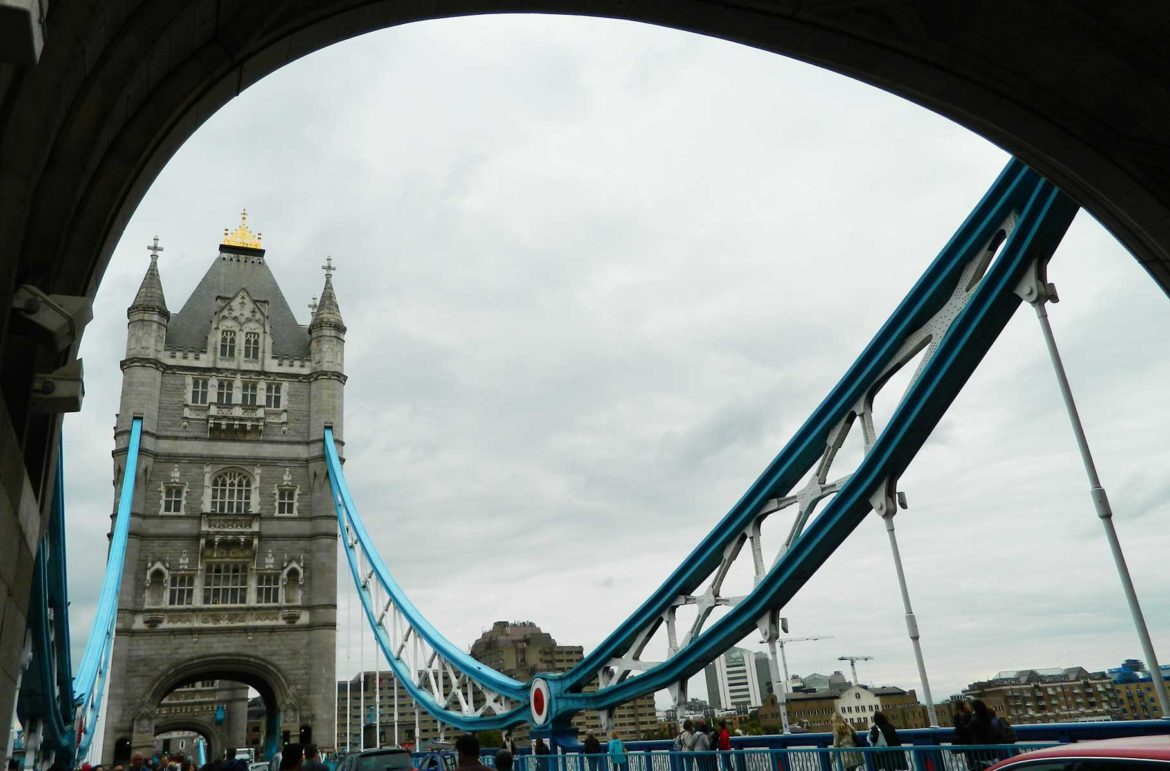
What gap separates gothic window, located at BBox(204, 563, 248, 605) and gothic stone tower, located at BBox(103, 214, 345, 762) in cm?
5

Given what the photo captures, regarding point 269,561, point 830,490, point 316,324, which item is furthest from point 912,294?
point 316,324

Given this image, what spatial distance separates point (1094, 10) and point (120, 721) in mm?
33787

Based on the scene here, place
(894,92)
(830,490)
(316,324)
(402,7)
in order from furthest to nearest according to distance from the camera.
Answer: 1. (316,324)
2. (830,490)
3. (894,92)
4. (402,7)

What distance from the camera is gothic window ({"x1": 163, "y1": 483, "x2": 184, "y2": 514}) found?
33469 millimetres

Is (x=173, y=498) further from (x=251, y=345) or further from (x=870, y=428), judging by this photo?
(x=870, y=428)

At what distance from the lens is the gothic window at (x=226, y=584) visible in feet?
108

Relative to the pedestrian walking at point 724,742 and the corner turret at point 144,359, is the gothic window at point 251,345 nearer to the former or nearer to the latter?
the corner turret at point 144,359

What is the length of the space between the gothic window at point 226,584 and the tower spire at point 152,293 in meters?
11.3

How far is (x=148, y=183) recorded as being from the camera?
5.46 m

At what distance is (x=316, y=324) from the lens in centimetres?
3897

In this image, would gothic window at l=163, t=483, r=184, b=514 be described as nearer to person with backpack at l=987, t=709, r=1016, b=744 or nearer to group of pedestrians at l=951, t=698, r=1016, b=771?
group of pedestrians at l=951, t=698, r=1016, b=771

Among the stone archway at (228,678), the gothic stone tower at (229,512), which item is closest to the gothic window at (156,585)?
the gothic stone tower at (229,512)

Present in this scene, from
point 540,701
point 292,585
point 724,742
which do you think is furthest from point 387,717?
point 724,742

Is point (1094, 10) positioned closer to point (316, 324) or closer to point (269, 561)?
point (269, 561)
